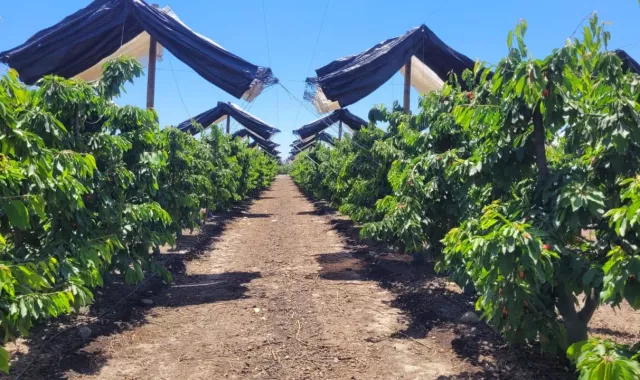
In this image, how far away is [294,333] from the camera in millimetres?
5680

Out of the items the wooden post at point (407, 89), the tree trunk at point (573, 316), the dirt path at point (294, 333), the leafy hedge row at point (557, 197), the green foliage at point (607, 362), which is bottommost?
the dirt path at point (294, 333)

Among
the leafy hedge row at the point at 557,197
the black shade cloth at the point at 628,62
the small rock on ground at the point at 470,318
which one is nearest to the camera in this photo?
the leafy hedge row at the point at 557,197

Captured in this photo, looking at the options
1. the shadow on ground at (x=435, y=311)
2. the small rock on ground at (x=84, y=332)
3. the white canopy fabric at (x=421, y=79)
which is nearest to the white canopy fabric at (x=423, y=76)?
the white canopy fabric at (x=421, y=79)

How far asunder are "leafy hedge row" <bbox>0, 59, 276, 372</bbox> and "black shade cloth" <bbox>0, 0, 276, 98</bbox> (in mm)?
1957

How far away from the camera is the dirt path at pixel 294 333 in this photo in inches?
184

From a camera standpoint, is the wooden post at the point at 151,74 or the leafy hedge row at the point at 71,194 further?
the wooden post at the point at 151,74

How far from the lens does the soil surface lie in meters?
4.63

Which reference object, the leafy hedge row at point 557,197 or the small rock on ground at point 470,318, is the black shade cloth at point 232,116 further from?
the leafy hedge row at point 557,197

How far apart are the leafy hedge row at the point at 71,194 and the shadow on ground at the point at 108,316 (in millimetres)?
337

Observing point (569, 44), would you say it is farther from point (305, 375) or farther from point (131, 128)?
point (131, 128)

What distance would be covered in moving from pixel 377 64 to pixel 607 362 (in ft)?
24.0

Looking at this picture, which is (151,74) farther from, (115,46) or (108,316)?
(108,316)

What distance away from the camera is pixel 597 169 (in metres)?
3.60

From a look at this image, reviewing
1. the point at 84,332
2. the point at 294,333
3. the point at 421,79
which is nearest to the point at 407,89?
the point at 421,79
